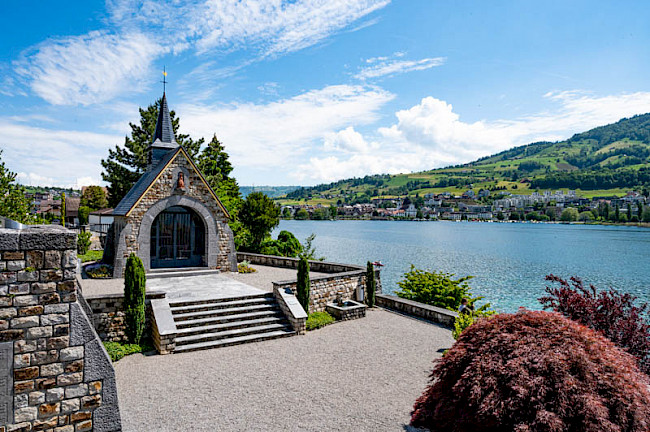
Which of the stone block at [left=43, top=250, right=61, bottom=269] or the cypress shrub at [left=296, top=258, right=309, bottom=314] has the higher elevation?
the stone block at [left=43, top=250, right=61, bottom=269]

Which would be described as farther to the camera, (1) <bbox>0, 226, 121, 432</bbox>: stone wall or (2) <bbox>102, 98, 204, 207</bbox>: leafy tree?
(2) <bbox>102, 98, 204, 207</bbox>: leafy tree

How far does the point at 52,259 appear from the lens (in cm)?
557

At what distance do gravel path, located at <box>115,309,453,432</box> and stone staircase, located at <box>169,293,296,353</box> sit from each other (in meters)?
0.44

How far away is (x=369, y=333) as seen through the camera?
503 inches

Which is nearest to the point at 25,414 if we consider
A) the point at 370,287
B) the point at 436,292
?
the point at 370,287

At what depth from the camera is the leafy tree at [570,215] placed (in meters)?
120

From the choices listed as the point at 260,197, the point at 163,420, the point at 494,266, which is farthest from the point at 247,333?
the point at 494,266

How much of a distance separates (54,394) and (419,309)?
11.9m

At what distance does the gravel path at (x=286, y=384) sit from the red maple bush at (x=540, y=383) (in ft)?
6.00

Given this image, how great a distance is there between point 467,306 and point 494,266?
96.3ft

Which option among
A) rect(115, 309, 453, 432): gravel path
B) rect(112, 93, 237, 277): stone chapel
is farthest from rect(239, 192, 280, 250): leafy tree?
rect(115, 309, 453, 432): gravel path

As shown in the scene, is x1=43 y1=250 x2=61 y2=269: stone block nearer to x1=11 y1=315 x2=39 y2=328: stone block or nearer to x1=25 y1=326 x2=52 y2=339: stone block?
x1=11 y1=315 x2=39 y2=328: stone block

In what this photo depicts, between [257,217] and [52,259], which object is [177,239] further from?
[52,259]

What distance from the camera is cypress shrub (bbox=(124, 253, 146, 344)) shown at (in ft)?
36.7
